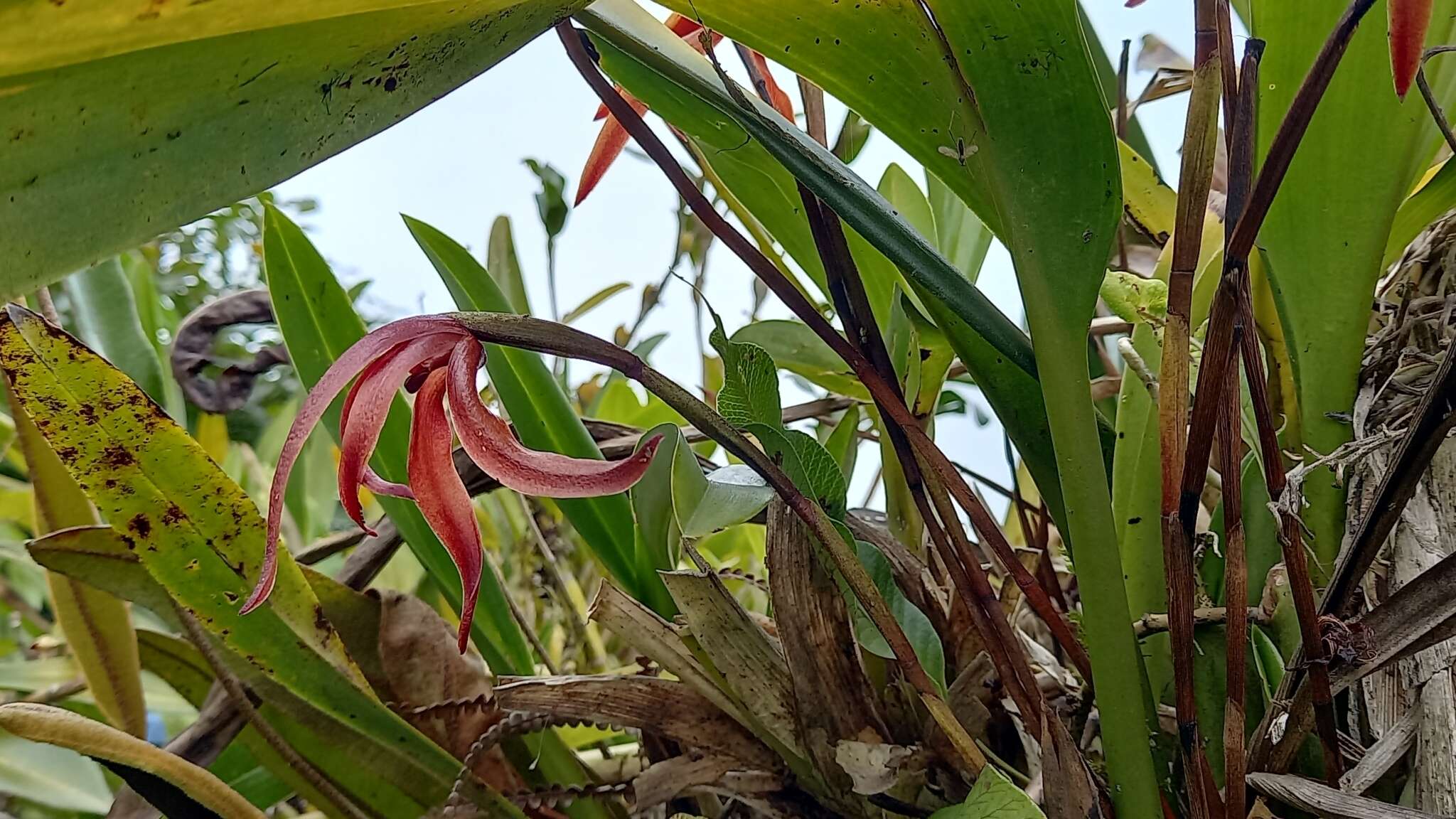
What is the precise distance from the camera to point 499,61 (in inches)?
8.9

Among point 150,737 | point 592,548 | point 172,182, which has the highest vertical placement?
point 172,182

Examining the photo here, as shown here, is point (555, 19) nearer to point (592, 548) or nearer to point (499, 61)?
point (499, 61)

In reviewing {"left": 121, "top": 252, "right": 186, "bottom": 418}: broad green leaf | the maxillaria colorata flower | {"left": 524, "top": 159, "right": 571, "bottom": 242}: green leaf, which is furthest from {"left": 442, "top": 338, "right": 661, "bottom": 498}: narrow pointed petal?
{"left": 121, "top": 252, "right": 186, "bottom": 418}: broad green leaf

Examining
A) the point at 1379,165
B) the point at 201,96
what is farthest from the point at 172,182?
the point at 1379,165

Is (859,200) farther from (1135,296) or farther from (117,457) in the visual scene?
(117,457)

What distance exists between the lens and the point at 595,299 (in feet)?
2.46

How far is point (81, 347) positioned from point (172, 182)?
7.0 inches

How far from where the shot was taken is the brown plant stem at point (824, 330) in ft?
0.98

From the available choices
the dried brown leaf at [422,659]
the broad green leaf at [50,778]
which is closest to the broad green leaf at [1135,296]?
the dried brown leaf at [422,659]

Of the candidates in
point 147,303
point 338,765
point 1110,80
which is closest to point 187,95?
point 338,765

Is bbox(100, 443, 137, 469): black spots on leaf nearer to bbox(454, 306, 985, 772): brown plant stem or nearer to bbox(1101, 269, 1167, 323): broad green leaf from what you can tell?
bbox(454, 306, 985, 772): brown plant stem

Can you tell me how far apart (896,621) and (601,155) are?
23 centimetres

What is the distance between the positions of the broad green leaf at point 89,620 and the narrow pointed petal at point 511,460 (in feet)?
0.91

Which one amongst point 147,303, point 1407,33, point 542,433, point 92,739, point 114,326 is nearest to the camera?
point 1407,33
